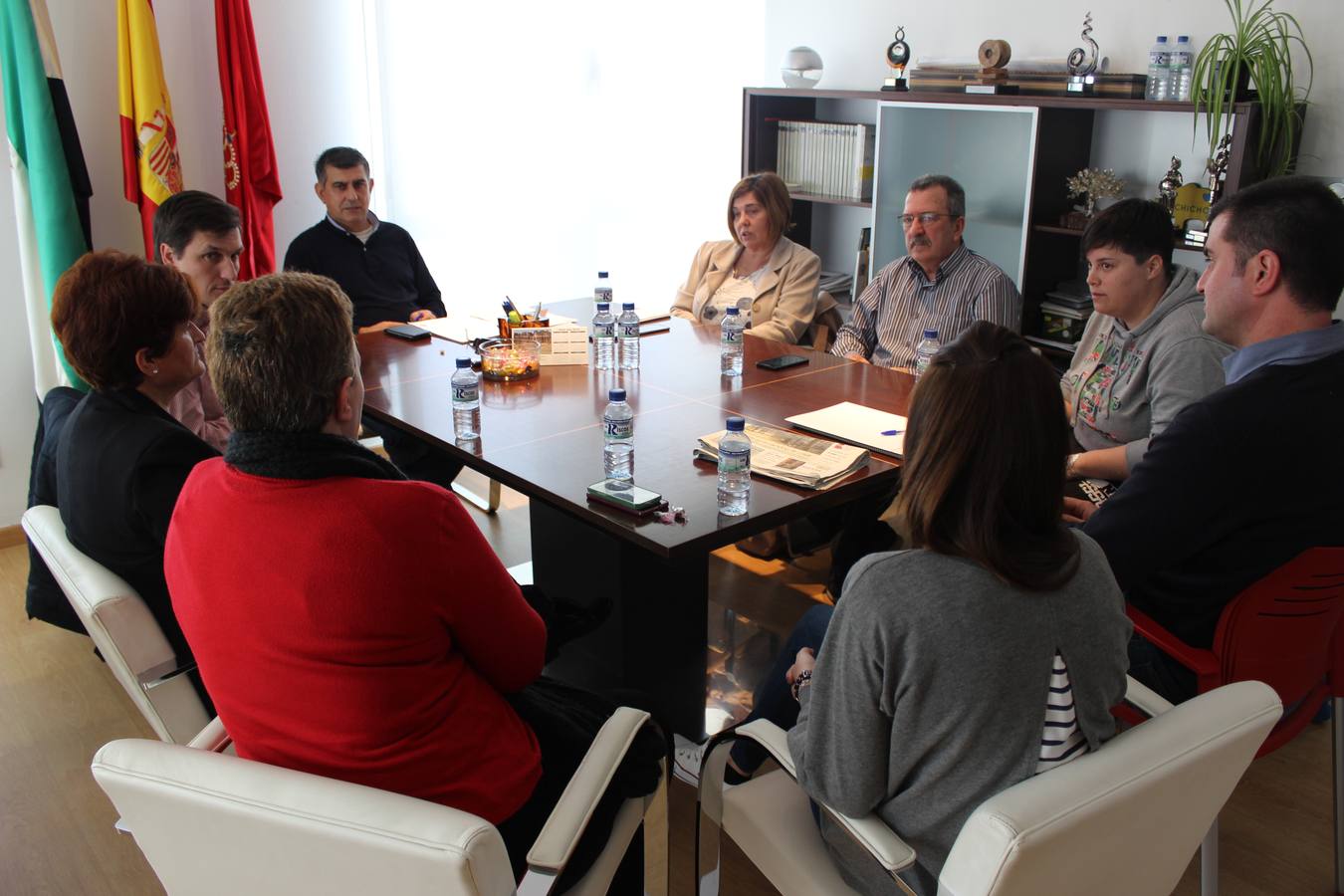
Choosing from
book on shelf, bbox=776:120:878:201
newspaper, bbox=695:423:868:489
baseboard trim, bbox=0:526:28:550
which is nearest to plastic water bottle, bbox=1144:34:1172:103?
book on shelf, bbox=776:120:878:201

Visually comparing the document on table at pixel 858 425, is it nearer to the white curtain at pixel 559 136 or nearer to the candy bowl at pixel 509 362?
the candy bowl at pixel 509 362

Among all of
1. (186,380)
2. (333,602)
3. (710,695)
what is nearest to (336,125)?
(186,380)

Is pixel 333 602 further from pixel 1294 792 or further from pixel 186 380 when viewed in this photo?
pixel 1294 792

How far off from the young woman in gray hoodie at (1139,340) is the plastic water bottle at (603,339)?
144cm

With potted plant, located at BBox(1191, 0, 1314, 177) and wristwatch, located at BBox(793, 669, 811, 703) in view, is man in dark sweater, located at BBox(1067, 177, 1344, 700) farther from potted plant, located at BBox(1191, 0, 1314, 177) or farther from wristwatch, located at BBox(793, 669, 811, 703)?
potted plant, located at BBox(1191, 0, 1314, 177)

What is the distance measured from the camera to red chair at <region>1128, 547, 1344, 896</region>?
180 cm

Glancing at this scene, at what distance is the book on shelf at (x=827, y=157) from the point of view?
15.4 feet

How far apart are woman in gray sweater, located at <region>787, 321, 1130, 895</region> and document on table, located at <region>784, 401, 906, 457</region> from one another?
1.09 metres

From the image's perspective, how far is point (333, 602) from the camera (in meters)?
1.35

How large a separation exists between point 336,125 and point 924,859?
13.5 ft

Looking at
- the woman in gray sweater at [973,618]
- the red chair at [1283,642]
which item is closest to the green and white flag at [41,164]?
the woman in gray sweater at [973,618]

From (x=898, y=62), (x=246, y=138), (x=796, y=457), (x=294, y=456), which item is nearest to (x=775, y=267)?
(x=898, y=62)

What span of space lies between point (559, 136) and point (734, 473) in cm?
354

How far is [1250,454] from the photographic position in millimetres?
1877
